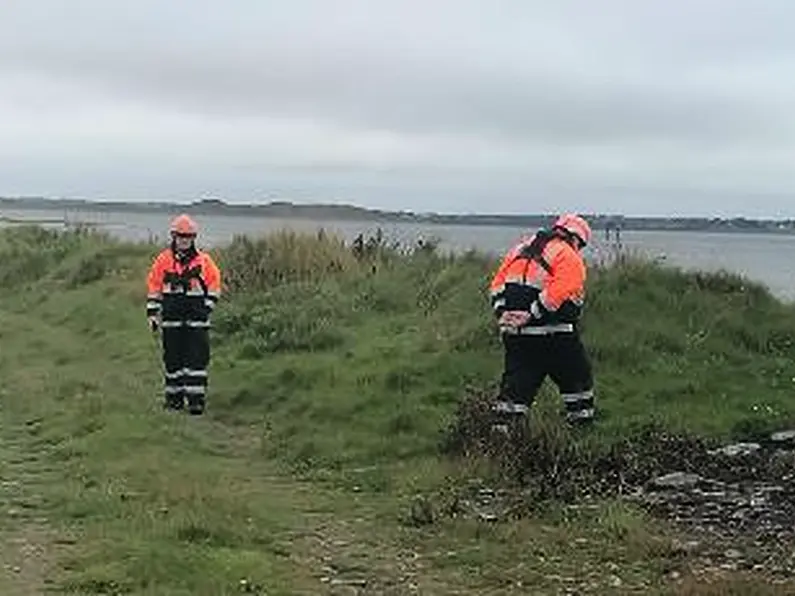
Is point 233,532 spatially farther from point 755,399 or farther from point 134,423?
point 755,399

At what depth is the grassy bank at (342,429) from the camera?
847cm

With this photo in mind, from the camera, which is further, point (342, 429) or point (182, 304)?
point (182, 304)

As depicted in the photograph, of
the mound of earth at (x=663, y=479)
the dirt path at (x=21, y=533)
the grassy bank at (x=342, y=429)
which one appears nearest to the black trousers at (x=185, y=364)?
the grassy bank at (x=342, y=429)

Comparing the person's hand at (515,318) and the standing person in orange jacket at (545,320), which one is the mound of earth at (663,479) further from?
the person's hand at (515,318)

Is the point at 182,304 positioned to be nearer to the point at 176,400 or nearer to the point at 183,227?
the point at 183,227

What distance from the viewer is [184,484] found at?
10461mm

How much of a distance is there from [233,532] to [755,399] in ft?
19.8

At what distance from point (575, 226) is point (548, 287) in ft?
2.20

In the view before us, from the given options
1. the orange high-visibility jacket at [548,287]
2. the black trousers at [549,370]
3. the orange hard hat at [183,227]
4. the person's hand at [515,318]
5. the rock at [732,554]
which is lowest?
the rock at [732,554]

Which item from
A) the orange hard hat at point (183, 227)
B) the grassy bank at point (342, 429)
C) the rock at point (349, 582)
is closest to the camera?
the rock at point (349, 582)

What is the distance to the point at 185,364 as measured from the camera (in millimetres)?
15156

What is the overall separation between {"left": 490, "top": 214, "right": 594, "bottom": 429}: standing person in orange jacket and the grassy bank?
1.15ft

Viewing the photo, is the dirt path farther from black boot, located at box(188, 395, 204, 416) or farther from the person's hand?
the person's hand

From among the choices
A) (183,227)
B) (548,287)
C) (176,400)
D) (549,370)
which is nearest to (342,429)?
(549,370)
